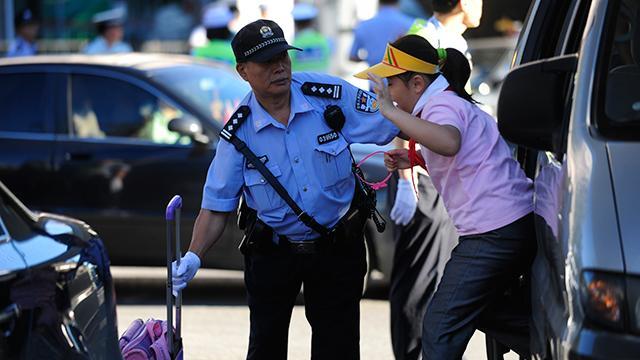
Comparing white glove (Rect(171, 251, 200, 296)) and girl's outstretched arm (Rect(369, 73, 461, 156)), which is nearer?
girl's outstretched arm (Rect(369, 73, 461, 156))

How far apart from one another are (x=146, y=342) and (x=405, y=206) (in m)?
1.68

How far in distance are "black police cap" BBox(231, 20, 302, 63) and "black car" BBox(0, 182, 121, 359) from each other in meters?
0.89

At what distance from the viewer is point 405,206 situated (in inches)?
229

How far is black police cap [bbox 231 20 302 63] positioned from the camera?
4.56m

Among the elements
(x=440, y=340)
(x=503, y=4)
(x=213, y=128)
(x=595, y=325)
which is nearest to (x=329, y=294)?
(x=440, y=340)

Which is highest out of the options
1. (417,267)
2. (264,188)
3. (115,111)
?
(264,188)

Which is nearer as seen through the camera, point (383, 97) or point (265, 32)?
point (383, 97)

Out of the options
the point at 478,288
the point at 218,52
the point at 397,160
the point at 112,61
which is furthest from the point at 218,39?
the point at 478,288

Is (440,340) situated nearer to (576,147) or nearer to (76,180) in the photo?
(576,147)

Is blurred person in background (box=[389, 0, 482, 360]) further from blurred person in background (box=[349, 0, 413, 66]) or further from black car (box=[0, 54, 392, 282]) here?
blurred person in background (box=[349, 0, 413, 66])

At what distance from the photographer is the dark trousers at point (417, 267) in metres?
5.80

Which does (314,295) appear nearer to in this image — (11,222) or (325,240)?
(325,240)

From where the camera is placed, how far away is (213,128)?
8.41 m

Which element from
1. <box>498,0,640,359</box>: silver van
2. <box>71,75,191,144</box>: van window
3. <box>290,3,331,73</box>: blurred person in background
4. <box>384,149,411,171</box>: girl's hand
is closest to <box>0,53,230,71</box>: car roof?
<box>71,75,191,144</box>: van window
